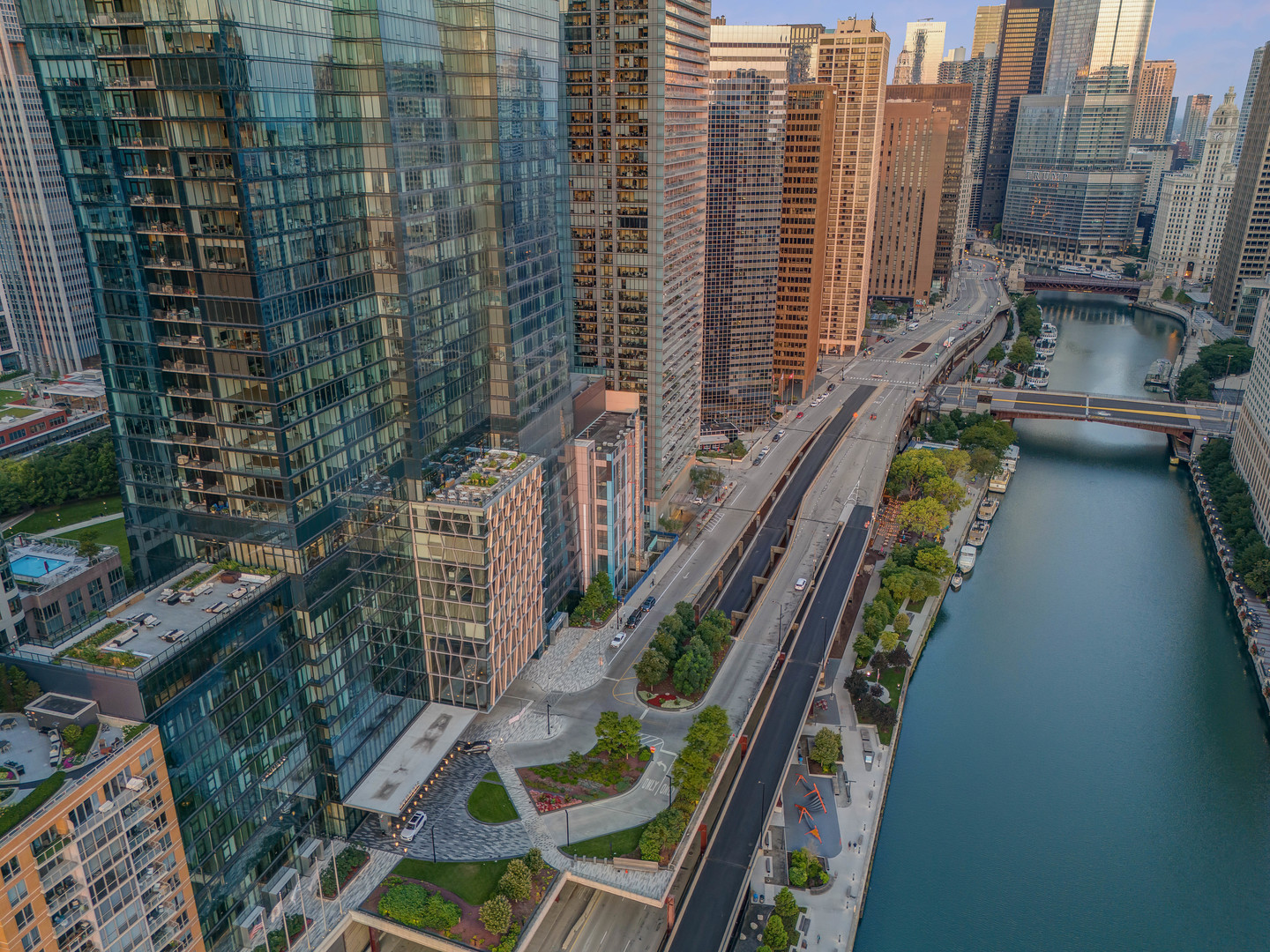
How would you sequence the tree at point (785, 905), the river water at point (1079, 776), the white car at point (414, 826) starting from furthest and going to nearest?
the river water at point (1079, 776) → the white car at point (414, 826) → the tree at point (785, 905)

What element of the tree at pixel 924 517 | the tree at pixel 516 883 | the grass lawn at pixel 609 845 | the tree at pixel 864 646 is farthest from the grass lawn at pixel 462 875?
the tree at pixel 924 517

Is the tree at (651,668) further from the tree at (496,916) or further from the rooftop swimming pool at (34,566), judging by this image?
the rooftop swimming pool at (34,566)

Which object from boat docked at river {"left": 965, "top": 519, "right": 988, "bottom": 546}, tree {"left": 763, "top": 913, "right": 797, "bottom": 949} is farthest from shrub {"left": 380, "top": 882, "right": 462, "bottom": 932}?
boat docked at river {"left": 965, "top": 519, "right": 988, "bottom": 546}

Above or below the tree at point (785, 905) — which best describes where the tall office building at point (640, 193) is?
above

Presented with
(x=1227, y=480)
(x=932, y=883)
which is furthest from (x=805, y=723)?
(x=1227, y=480)

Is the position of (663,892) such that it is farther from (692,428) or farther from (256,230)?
(692,428)

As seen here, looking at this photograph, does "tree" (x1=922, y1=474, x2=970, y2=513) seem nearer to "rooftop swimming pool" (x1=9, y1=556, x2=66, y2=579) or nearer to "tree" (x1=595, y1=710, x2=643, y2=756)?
"tree" (x1=595, y1=710, x2=643, y2=756)
